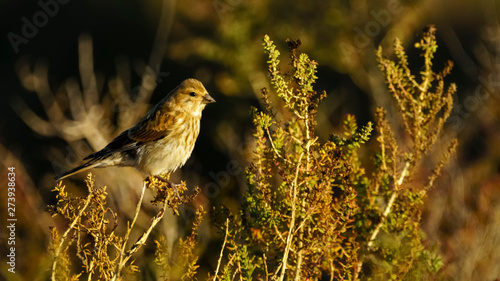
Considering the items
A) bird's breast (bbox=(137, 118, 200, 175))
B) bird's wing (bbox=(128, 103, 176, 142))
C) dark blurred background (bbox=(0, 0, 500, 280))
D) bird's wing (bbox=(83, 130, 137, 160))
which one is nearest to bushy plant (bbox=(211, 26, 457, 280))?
dark blurred background (bbox=(0, 0, 500, 280))

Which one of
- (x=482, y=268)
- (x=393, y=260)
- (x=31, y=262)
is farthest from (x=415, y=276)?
(x=31, y=262)

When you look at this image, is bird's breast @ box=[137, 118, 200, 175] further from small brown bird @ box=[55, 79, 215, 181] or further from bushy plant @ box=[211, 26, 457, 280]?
bushy plant @ box=[211, 26, 457, 280]

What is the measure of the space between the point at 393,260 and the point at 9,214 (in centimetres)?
414

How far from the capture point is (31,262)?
5012 millimetres

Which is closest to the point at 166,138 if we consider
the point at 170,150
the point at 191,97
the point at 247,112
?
the point at 170,150

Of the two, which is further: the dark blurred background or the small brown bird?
the small brown bird

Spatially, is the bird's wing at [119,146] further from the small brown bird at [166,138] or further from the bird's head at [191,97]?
the bird's head at [191,97]

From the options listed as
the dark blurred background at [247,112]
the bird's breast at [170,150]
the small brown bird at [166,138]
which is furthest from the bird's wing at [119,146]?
the dark blurred background at [247,112]

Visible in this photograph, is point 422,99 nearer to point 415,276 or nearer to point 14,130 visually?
point 415,276

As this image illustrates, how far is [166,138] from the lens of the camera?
16.8 feet

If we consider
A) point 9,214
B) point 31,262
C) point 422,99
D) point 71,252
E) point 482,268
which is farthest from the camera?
point 71,252

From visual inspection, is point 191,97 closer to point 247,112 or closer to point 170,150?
point 170,150

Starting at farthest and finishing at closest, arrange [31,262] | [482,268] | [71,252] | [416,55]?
[416,55]
[71,252]
[31,262]
[482,268]

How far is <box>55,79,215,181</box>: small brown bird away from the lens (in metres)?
5.05
